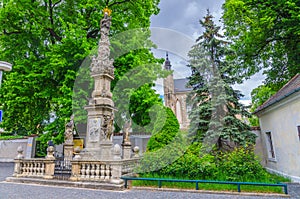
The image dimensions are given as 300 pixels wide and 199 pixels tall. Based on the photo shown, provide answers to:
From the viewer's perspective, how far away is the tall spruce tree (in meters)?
11.2

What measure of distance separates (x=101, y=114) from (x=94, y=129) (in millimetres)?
803

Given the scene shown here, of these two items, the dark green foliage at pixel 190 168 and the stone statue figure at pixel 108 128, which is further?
the stone statue figure at pixel 108 128

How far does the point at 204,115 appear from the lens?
468 inches

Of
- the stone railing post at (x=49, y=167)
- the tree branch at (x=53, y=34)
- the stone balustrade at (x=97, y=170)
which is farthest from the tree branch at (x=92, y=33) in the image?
the stone balustrade at (x=97, y=170)

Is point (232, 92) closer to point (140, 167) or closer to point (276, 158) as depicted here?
point (276, 158)

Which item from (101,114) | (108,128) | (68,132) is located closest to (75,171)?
(108,128)

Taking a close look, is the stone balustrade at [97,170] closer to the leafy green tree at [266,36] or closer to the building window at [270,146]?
the building window at [270,146]

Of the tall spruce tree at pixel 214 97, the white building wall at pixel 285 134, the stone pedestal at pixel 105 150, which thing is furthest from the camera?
the tall spruce tree at pixel 214 97

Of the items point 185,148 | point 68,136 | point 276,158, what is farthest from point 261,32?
point 68,136

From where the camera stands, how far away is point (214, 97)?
1188 cm

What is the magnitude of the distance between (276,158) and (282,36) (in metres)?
7.49

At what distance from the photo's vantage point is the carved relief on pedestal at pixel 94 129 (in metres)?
9.98

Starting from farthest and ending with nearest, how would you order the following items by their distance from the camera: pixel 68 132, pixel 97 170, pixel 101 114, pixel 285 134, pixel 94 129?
pixel 68 132
pixel 101 114
pixel 94 129
pixel 285 134
pixel 97 170

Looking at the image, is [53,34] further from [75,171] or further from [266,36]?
[266,36]
